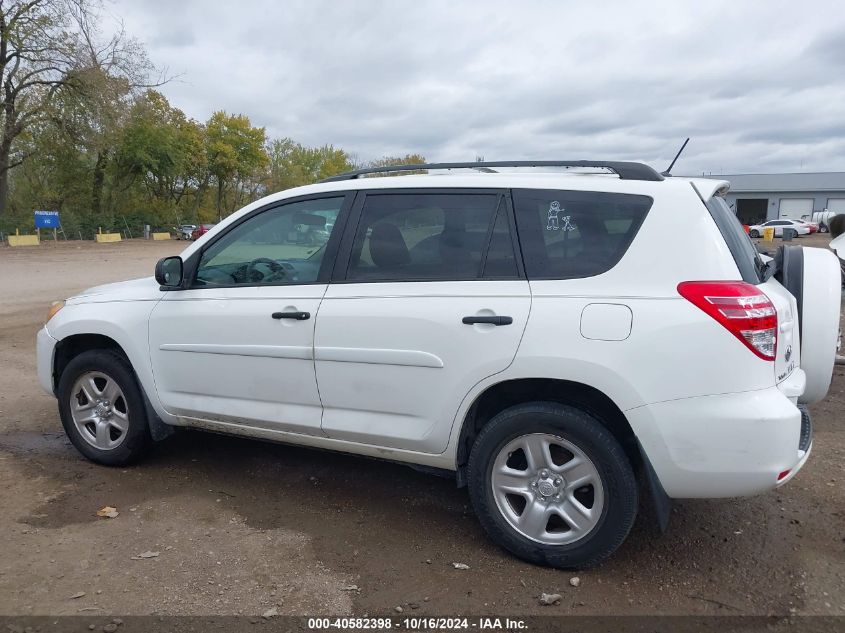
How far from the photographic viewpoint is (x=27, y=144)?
1609 inches

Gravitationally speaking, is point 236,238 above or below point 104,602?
above

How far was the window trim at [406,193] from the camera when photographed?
326 cm

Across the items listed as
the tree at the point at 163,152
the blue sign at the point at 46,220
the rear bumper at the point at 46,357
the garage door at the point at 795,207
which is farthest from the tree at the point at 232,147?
the rear bumper at the point at 46,357

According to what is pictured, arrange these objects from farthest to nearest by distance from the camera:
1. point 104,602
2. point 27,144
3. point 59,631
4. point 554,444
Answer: point 27,144
point 554,444
point 104,602
point 59,631

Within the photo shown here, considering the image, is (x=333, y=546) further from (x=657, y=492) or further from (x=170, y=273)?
(x=170, y=273)

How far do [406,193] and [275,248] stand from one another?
90 centimetres

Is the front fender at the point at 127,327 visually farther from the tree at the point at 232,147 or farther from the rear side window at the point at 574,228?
the tree at the point at 232,147

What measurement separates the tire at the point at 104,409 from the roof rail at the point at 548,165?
1858mm

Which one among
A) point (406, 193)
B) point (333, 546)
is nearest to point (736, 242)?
point (406, 193)

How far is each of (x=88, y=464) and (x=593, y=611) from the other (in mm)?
3429

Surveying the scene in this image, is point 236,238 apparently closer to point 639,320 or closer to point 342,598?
point 342,598

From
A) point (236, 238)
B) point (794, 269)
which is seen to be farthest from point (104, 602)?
point (794, 269)

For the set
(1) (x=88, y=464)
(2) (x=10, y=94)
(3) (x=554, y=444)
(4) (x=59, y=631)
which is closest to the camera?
(4) (x=59, y=631)

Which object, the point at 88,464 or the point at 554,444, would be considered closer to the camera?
the point at 554,444
